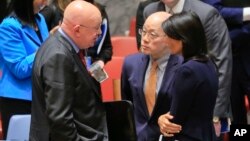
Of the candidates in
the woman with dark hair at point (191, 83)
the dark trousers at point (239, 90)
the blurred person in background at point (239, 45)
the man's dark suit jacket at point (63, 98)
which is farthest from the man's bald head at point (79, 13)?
the dark trousers at point (239, 90)

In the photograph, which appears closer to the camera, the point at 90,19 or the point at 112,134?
the point at 90,19

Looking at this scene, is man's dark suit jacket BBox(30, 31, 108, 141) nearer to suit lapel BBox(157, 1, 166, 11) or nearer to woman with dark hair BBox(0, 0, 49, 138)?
woman with dark hair BBox(0, 0, 49, 138)

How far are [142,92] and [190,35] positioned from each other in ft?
1.56

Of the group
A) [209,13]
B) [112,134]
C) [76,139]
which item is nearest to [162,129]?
[112,134]

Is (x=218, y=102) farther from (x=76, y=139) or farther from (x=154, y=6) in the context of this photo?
(x=76, y=139)

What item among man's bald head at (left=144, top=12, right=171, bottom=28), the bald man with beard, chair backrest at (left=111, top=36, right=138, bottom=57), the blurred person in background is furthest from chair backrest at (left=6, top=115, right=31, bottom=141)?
chair backrest at (left=111, top=36, right=138, bottom=57)

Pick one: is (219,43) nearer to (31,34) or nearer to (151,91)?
(151,91)

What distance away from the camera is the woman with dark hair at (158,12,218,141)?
2896 mm

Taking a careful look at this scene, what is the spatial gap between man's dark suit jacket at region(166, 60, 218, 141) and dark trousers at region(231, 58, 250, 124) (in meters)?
1.43

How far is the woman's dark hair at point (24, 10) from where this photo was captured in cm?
372

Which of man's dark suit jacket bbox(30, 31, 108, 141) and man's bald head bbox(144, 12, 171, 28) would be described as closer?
man's dark suit jacket bbox(30, 31, 108, 141)

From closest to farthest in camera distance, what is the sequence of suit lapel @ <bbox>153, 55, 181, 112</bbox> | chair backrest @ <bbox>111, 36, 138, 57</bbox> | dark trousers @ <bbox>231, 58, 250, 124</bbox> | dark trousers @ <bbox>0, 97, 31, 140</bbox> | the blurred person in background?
suit lapel @ <bbox>153, 55, 181, 112</bbox>
dark trousers @ <bbox>0, 97, 31, 140</bbox>
the blurred person in background
dark trousers @ <bbox>231, 58, 250, 124</bbox>
chair backrest @ <bbox>111, 36, 138, 57</bbox>

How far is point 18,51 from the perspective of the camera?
365 centimetres

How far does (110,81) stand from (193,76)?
2.25 m
